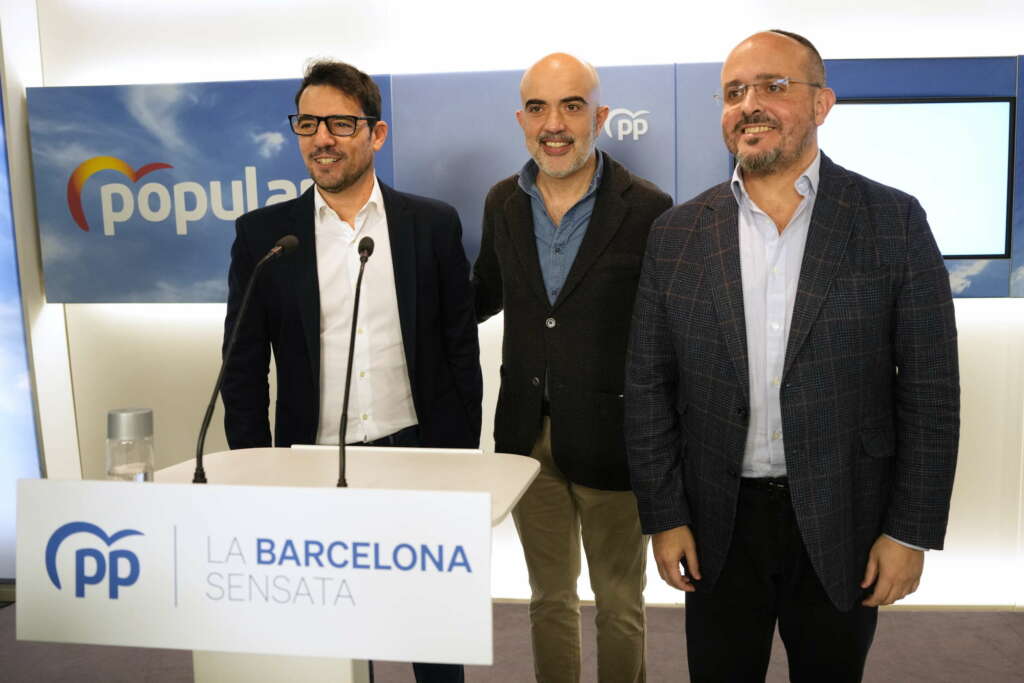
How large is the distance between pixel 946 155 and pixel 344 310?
2.50m

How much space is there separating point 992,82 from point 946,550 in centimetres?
195

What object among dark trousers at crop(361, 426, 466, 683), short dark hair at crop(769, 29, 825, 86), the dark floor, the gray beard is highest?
short dark hair at crop(769, 29, 825, 86)

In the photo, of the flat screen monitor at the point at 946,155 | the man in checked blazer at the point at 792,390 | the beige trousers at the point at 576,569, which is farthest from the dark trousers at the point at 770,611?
the flat screen monitor at the point at 946,155

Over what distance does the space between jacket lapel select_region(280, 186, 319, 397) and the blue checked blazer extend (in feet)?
3.09

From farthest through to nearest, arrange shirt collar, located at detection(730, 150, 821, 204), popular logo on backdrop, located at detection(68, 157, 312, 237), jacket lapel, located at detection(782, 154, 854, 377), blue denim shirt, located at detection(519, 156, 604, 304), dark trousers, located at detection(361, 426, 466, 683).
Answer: popular logo on backdrop, located at detection(68, 157, 312, 237)
blue denim shirt, located at detection(519, 156, 604, 304)
dark trousers, located at detection(361, 426, 466, 683)
shirt collar, located at detection(730, 150, 821, 204)
jacket lapel, located at detection(782, 154, 854, 377)

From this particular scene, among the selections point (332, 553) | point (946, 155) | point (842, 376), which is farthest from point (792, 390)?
point (946, 155)

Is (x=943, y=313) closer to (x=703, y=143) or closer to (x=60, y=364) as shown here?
(x=703, y=143)

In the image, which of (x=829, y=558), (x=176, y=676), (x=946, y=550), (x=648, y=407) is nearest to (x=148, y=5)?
(x=176, y=676)

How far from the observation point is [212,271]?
359cm

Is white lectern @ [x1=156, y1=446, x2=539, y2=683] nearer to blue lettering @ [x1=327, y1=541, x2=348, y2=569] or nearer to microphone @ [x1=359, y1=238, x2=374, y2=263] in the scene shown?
blue lettering @ [x1=327, y1=541, x2=348, y2=569]

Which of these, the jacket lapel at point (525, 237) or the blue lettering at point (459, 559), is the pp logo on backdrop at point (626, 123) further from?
the blue lettering at point (459, 559)

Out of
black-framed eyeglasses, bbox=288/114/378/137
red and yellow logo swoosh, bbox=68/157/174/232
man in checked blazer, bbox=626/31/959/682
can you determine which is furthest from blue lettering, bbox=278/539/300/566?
red and yellow logo swoosh, bbox=68/157/174/232

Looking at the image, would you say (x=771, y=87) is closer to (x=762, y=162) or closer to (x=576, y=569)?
(x=762, y=162)

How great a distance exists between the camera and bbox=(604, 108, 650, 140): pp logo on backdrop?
3.39 meters
